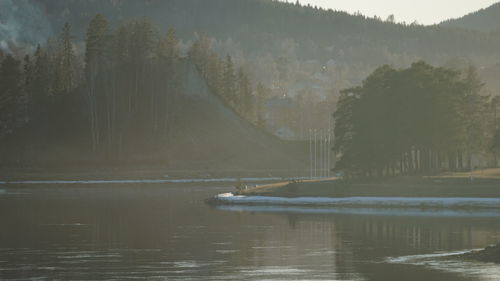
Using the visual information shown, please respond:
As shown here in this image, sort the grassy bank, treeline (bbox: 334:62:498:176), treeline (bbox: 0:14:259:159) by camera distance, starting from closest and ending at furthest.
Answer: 1. the grassy bank
2. treeline (bbox: 334:62:498:176)
3. treeline (bbox: 0:14:259:159)

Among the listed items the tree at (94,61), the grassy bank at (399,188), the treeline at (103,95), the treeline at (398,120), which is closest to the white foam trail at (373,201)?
the grassy bank at (399,188)

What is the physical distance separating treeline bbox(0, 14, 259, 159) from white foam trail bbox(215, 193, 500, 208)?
84.4 m

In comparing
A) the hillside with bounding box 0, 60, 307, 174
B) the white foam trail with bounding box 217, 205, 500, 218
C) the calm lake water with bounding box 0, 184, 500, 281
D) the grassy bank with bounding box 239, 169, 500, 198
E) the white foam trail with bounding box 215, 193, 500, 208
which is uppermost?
the hillside with bounding box 0, 60, 307, 174

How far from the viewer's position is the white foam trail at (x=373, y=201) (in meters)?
80.4

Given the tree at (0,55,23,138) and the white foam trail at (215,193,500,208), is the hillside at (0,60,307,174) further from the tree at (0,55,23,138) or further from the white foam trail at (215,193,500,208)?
the white foam trail at (215,193,500,208)

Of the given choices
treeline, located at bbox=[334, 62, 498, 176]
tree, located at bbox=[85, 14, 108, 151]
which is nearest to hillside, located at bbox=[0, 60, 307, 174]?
tree, located at bbox=[85, 14, 108, 151]

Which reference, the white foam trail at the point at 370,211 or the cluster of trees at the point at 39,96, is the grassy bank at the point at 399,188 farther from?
the cluster of trees at the point at 39,96

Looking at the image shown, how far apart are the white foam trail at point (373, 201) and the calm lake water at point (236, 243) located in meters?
3.51

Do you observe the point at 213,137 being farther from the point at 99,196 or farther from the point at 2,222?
the point at 2,222

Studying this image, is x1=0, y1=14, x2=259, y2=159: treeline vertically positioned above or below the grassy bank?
above

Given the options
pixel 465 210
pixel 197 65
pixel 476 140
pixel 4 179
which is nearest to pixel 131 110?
pixel 197 65

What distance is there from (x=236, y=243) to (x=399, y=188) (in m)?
42.2

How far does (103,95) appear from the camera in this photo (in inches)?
7195

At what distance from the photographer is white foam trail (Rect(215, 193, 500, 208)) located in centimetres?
8038
